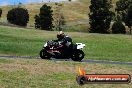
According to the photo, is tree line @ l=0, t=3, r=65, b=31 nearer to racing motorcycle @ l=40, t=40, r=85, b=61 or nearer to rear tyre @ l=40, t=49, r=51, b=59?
rear tyre @ l=40, t=49, r=51, b=59

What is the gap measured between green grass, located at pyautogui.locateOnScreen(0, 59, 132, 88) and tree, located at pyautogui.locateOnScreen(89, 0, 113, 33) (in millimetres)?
90576

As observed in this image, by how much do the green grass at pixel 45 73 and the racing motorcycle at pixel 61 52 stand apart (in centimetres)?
612

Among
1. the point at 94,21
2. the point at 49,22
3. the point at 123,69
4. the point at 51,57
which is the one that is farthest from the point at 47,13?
the point at 123,69

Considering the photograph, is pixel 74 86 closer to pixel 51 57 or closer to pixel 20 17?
pixel 51 57

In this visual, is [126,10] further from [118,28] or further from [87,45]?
[87,45]

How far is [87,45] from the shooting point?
174 ft

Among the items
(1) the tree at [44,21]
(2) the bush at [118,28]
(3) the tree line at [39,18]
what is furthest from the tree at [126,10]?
(1) the tree at [44,21]

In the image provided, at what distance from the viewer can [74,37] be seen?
6188cm

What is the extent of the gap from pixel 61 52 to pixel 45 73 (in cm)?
1019

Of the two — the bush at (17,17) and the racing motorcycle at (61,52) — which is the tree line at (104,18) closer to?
the bush at (17,17)

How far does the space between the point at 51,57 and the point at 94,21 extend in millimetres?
87520

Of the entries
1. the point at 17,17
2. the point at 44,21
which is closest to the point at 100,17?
the point at 44,21

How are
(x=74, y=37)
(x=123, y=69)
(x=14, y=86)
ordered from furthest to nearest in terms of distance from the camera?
1. (x=74, y=37)
2. (x=123, y=69)
3. (x=14, y=86)

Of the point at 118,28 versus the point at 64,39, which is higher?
the point at 64,39
